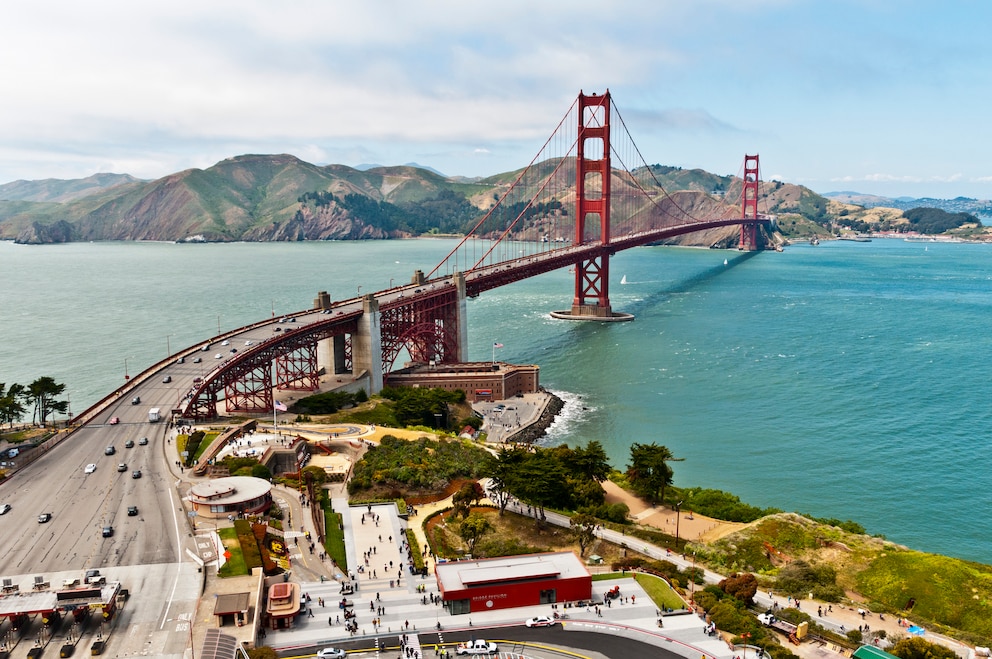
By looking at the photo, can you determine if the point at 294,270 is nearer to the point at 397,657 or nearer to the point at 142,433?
the point at 142,433

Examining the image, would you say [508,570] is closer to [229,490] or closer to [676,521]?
[229,490]

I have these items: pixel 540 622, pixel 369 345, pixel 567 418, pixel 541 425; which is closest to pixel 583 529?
pixel 540 622

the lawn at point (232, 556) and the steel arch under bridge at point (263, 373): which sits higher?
the steel arch under bridge at point (263, 373)

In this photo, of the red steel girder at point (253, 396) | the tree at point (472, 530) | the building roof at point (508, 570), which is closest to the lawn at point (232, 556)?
the building roof at point (508, 570)

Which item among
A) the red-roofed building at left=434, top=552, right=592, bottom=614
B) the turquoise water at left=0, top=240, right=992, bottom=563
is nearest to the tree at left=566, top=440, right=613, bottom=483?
the turquoise water at left=0, top=240, right=992, bottom=563

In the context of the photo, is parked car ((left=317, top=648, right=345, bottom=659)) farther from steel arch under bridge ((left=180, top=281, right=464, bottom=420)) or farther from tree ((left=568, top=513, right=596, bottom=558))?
steel arch under bridge ((left=180, top=281, right=464, bottom=420))

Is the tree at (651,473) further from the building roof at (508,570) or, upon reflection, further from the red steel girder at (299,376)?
the red steel girder at (299,376)
